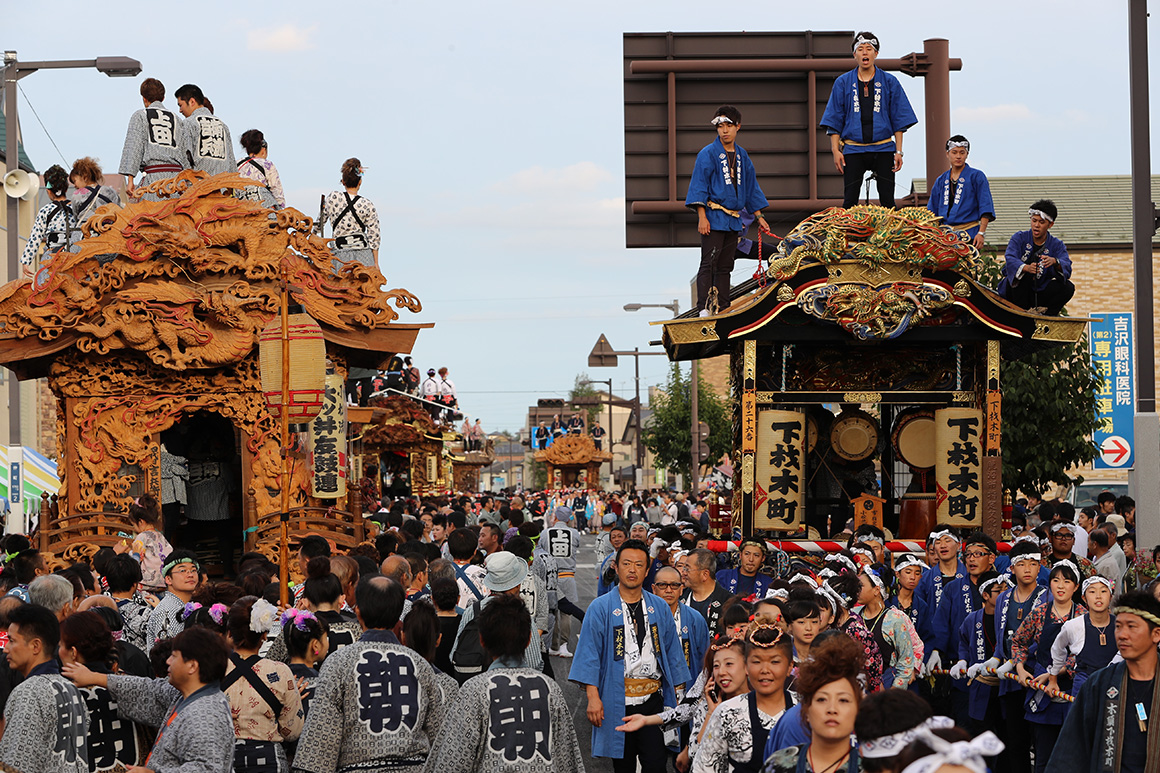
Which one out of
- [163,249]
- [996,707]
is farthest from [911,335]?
[163,249]

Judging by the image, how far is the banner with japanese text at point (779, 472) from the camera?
47.2 feet

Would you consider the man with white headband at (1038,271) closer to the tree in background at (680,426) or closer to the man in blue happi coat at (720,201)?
the man in blue happi coat at (720,201)

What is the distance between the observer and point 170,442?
18.5m

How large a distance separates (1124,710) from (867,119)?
35.2 ft

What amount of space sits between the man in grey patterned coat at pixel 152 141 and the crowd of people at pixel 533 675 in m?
7.69

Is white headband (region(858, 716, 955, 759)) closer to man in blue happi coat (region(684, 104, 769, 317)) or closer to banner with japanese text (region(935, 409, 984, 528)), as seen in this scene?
banner with japanese text (region(935, 409, 984, 528))

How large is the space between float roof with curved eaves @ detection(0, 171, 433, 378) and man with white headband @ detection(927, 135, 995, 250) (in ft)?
22.5

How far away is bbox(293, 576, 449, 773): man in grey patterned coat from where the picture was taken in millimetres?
6004

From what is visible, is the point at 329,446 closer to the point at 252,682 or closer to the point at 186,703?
the point at 252,682

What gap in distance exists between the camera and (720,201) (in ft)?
52.9

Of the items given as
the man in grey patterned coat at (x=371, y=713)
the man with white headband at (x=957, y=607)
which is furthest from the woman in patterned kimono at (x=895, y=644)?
the man in grey patterned coat at (x=371, y=713)

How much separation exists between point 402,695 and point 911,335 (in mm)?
Answer: 9821

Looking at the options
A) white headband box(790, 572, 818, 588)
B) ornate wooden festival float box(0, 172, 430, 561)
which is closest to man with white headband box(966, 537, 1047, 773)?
white headband box(790, 572, 818, 588)

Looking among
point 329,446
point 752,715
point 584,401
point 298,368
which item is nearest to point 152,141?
point 329,446
